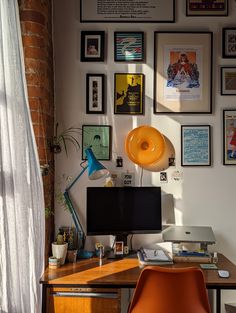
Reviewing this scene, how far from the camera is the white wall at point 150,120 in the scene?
2.57 meters

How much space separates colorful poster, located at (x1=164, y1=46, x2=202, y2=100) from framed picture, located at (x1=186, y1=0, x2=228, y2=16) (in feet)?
0.90

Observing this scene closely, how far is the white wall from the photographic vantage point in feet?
8.45

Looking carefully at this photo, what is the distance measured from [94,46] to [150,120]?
725 mm

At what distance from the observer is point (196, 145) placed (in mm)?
2578

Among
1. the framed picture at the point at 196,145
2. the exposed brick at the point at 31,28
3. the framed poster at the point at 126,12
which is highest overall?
the framed poster at the point at 126,12

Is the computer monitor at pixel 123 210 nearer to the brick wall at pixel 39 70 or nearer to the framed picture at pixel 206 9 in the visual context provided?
the brick wall at pixel 39 70

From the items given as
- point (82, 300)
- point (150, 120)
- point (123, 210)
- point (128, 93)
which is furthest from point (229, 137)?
point (82, 300)

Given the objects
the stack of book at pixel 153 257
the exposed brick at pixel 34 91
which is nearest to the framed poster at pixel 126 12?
the exposed brick at pixel 34 91

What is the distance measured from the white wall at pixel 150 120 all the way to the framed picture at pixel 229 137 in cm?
4

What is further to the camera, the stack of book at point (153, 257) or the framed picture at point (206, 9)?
the framed picture at point (206, 9)

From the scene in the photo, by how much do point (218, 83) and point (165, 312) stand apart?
173cm

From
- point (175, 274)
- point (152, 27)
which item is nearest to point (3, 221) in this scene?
point (175, 274)

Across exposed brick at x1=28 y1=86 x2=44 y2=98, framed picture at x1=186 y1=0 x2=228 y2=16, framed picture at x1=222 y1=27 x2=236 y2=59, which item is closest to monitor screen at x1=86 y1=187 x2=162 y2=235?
exposed brick at x1=28 y1=86 x2=44 y2=98

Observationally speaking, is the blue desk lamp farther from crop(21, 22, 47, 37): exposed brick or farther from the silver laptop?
crop(21, 22, 47, 37): exposed brick
